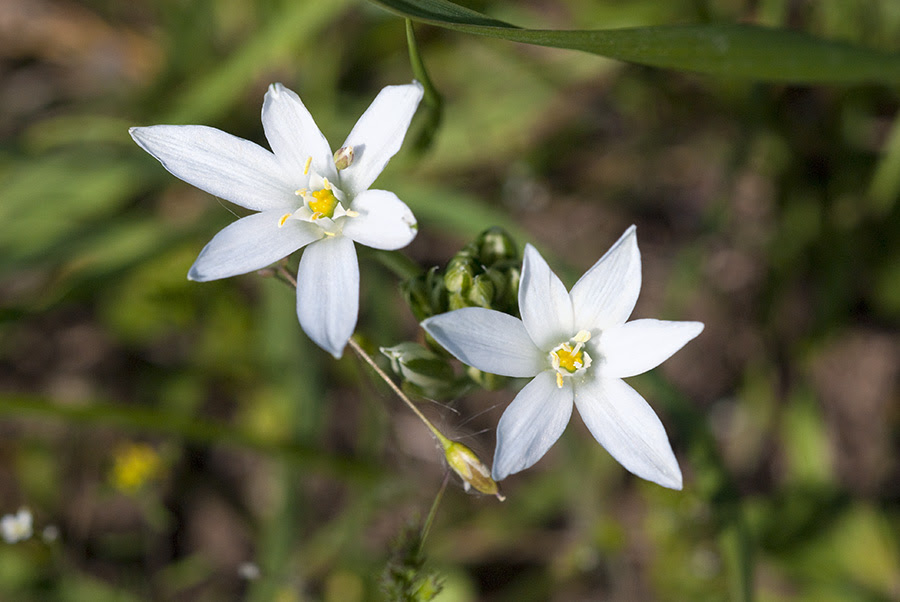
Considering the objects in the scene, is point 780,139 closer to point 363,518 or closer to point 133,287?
point 363,518

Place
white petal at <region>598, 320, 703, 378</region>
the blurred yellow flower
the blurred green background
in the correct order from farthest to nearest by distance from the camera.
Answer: the blurred green background
the blurred yellow flower
white petal at <region>598, 320, 703, 378</region>

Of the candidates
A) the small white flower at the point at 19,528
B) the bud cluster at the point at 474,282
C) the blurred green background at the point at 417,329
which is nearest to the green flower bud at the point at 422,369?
the bud cluster at the point at 474,282

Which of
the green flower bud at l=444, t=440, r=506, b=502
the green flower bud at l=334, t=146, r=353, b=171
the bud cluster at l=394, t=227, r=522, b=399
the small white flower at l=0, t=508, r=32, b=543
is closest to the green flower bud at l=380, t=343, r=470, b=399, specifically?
the bud cluster at l=394, t=227, r=522, b=399

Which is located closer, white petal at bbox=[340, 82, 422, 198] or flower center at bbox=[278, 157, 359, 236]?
white petal at bbox=[340, 82, 422, 198]

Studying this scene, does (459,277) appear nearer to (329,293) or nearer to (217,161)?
(329,293)

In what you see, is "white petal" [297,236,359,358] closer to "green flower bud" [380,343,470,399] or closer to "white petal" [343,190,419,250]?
"white petal" [343,190,419,250]

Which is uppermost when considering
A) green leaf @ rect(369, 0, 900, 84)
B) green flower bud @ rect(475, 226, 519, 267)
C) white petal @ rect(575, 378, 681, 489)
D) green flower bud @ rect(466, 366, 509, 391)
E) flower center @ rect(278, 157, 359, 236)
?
green leaf @ rect(369, 0, 900, 84)

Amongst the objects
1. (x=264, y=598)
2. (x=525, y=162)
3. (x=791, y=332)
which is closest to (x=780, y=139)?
(x=791, y=332)
